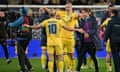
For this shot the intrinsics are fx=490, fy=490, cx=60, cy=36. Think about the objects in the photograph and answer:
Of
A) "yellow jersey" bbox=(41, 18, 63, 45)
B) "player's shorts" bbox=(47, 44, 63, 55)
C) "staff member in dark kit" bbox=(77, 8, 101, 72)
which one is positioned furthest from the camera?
"staff member in dark kit" bbox=(77, 8, 101, 72)

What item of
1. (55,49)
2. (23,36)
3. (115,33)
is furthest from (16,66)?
(115,33)

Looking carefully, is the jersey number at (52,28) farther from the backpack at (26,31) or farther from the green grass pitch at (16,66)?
the green grass pitch at (16,66)

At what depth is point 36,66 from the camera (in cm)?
2088

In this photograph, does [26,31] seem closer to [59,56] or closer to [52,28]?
[52,28]

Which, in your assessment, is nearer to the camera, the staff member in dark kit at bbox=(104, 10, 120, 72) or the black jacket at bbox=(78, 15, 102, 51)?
the staff member in dark kit at bbox=(104, 10, 120, 72)

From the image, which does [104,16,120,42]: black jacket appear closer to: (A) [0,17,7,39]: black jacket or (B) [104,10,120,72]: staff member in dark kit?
(B) [104,10,120,72]: staff member in dark kit

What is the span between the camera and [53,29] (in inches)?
623

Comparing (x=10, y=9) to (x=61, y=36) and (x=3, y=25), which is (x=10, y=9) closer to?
(x=3, y=25)

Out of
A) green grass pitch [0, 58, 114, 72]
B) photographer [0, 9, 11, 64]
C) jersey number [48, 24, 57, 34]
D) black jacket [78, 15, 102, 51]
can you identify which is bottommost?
green grass pitch [0, 58, 114, 72]

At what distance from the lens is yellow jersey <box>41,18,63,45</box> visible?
1577 cm

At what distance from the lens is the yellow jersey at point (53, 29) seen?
621 inches

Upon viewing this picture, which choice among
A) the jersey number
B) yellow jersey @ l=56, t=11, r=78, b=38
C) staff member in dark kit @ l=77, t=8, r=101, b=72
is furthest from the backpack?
staff member in dark kit @ l=77, t=8, r=101, b=72

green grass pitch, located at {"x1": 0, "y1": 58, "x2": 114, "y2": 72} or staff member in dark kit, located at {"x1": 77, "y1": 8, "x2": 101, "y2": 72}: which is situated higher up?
staff member in dark kit, located at {"x1": 77, "y1": 8, "x2": 101, "y2": 72}

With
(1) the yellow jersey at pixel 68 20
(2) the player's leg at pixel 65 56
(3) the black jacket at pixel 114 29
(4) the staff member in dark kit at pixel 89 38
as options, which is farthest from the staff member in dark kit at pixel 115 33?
(2) the player's leg at pixel 65 56
